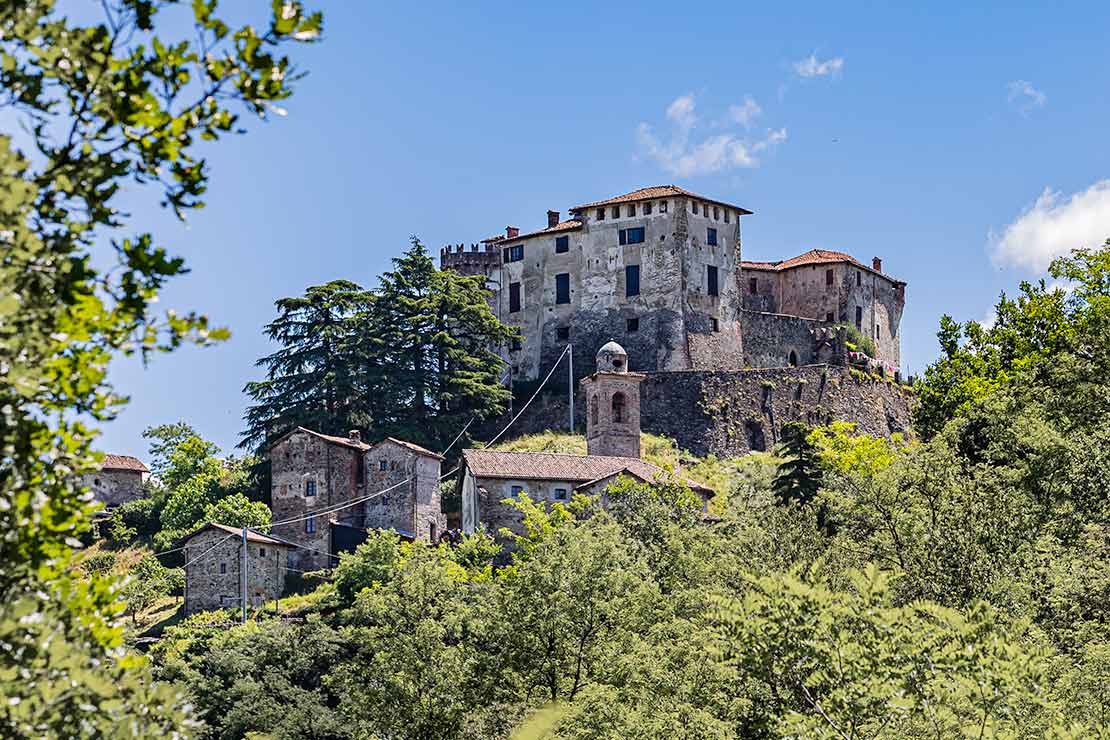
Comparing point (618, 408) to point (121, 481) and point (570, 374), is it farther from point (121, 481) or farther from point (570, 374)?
point (121, 481)

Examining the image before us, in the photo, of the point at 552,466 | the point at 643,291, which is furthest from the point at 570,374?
the point at 552,466

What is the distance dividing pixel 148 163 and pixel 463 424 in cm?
6315

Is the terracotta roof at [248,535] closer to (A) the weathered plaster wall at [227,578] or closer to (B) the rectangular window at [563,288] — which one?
(A) the weathered plaster wall at [227,578]

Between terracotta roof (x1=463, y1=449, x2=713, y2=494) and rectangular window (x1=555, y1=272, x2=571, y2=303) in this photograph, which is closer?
terracotta roof (x1=463, y1=449, x2=713, y2=494)

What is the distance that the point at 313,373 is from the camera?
72.0 meters

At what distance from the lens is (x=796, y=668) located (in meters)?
20.8

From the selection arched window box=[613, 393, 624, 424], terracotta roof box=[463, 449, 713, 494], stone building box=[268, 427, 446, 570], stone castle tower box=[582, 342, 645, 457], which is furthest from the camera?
arched window box=[613, 393, 624, 424]

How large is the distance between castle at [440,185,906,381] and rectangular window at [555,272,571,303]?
0.05 m

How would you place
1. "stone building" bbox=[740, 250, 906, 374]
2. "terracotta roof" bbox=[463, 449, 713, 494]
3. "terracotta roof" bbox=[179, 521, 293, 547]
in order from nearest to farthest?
Answer: "terracotta roof" bbox=[463, 449, 713, 494]
"terracotta roof" bbox=[179, 521, 293, 547]
"stone building" bbox=[740, 250, 906, 374]

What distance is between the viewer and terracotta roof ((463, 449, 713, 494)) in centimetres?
6041

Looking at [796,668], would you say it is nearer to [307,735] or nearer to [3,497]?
[3,497]

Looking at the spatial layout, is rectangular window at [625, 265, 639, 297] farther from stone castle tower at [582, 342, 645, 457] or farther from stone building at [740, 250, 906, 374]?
stone castle tower at [582, 342, 645, 457]

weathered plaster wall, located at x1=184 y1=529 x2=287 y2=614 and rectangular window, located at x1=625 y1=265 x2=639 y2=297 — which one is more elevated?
rectangular window, located at x1=625 y1=265 x2=639 y2=297

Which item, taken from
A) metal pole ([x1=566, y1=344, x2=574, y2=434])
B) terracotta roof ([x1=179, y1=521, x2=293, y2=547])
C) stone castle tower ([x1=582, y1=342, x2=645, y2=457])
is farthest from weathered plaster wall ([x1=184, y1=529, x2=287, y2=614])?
metal pole ([x1=566, y1=344, x2=574, y2=434])
